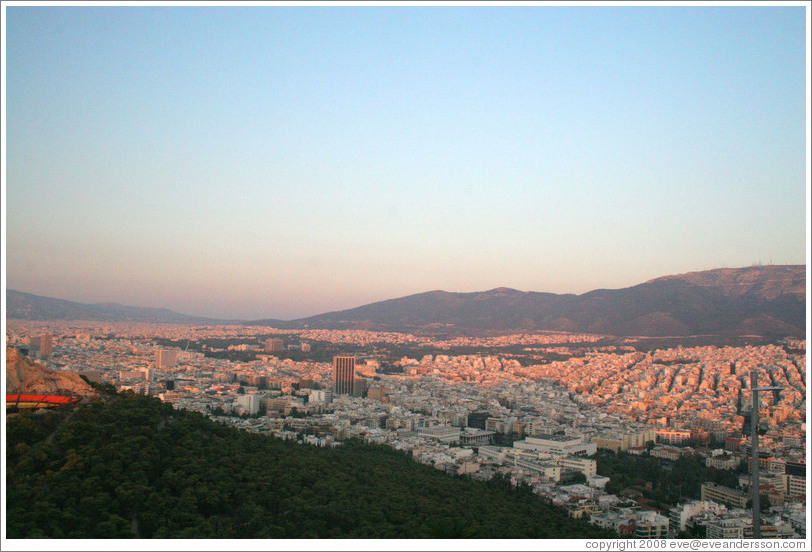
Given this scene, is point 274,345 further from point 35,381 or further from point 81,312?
point 35,381

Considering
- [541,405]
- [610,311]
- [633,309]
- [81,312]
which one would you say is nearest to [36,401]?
[541,405]

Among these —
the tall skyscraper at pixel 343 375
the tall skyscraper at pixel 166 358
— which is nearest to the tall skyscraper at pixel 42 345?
the tall skyscraper at pixel 166 358

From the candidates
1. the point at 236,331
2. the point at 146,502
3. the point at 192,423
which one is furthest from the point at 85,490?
the point at 236,331

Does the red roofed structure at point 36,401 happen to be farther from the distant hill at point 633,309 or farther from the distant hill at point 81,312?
the distant hill at point 633,309

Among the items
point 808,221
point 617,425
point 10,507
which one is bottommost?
point 617,425

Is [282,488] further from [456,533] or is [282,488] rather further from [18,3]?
[18,3]

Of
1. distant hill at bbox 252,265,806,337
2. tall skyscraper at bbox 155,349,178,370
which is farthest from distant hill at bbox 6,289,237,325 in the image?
distant hill at bbox 252,265,806,337
